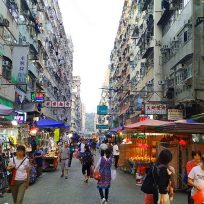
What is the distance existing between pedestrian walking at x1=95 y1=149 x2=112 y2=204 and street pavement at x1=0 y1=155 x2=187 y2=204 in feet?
2.19

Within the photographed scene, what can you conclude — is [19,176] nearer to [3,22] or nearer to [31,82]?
[3,22]

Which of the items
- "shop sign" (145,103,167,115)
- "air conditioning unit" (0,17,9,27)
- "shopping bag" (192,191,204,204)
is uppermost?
"air conditioning unit" (0,17,9,27)

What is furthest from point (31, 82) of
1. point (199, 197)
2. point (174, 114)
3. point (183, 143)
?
point (199, 197)

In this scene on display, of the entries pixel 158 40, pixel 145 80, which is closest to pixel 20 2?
pixel 158 40

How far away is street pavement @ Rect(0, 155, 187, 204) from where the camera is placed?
1386 centimetres

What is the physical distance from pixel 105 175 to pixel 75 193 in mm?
2915

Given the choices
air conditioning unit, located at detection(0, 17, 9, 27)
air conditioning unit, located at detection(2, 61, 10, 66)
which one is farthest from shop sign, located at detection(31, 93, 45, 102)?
air conditioning unit, located at detection(0, 17, 9, 27)

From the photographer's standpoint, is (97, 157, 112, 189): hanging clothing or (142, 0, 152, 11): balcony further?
(142, 0, 152, 11): balcony

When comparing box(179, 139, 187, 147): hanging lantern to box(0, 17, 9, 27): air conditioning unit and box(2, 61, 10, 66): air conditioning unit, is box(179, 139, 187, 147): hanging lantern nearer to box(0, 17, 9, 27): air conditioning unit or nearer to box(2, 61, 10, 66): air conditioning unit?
box(0, 17, 9, 27): air conditioning unit

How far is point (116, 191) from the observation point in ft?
54.5

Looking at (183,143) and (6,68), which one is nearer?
(183,143)

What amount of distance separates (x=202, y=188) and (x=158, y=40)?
31884 mm

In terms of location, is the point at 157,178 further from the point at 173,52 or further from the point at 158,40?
the point at 158,40

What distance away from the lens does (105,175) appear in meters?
13.2
